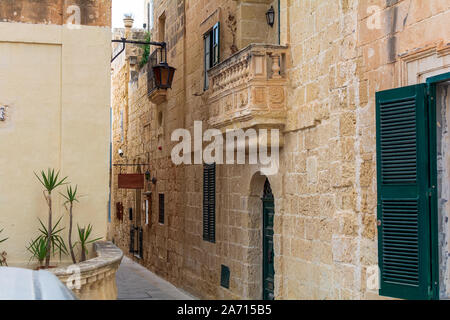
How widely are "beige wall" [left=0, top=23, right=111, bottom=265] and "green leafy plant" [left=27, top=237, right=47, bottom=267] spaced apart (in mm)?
Result: 130

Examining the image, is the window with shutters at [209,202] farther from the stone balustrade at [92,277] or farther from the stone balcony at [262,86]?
the stone balustrade at [92,277]

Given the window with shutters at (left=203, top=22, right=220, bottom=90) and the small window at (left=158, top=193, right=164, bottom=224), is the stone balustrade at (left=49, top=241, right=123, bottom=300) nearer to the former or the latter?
the window with shutters at (left=203, top=22, right=220, bottom=90)

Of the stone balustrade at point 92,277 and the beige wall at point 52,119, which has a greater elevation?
the beige wall at point 52,119

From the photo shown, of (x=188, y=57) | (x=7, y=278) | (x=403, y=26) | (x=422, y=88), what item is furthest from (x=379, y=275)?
(x=188, y=57)

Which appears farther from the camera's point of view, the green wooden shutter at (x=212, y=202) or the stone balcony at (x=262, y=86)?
the green wooden shutter at (x=212, y=202)

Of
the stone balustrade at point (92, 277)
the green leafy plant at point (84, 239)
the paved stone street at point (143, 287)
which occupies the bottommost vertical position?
the paved stone street at point (143, 287)

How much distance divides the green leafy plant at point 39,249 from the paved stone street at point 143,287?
396cm

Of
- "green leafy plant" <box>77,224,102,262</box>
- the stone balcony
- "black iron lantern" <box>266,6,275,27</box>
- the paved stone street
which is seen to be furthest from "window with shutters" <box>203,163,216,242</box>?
"green leafy plant" <box>77,224,102,262</box>

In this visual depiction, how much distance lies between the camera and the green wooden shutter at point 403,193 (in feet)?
20.6

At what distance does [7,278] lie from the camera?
342 centimetres

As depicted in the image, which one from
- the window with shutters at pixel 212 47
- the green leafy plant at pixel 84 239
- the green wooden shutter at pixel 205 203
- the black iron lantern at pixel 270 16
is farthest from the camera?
the green wooden shutter at pixel 205 203

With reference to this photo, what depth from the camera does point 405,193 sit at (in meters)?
6.48

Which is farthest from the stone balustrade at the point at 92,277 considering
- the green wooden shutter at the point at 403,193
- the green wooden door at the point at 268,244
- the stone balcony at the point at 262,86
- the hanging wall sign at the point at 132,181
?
the hanging wall sign at the point at 132,181

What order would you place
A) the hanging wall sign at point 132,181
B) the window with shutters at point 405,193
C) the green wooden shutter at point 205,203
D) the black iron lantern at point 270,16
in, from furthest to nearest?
the hanging wall sign at point 132,181 → the green wooden shutter at point 205,203 → the black iron lantern at point 270,16 → the window with shutters at point 405,193
